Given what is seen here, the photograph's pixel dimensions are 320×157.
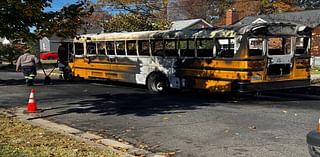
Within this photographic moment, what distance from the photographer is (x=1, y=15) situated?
8.88 metres

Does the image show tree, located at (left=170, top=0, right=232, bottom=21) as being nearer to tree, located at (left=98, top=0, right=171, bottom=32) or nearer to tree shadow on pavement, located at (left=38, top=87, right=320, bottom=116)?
tree, located at (left=98, top=0, right=171, bottom=32)

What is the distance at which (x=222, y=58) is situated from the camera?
12906 millimetres

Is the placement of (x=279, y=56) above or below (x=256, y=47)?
below

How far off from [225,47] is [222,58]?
1.07 ft

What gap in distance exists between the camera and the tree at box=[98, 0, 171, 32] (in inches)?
1405

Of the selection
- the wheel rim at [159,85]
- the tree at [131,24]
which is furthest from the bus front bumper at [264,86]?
the tree at [131,24]

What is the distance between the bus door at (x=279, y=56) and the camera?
1279 cm

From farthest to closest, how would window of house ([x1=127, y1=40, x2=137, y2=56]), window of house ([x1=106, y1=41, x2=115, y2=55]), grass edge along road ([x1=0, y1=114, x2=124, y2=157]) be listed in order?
window of house ([x1=106, y1=41, x2=115, y2=55]), window of house ([x1=127, y1=40, x2=137, y2=56]), grass edge along road ([x1=0, y1=114, x2=124, y2=157])

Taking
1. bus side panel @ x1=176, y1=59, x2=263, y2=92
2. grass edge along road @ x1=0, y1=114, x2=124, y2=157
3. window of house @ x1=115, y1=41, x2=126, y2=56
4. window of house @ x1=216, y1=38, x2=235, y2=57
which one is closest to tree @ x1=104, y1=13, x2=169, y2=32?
window of house @ x1=115, y1=41, x2=126, y2=56

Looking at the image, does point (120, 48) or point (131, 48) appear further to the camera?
point (120, 48)

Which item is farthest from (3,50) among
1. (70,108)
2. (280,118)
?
(280,118)

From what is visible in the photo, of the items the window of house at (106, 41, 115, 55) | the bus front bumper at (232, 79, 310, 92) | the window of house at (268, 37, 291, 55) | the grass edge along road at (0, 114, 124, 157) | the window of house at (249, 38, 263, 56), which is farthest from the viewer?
the window of house at (106, 41, 115, 55)

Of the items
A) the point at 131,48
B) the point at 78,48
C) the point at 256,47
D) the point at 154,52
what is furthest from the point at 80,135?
the point at 78,48

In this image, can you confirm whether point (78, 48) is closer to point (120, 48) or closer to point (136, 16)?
point (120, 48)
